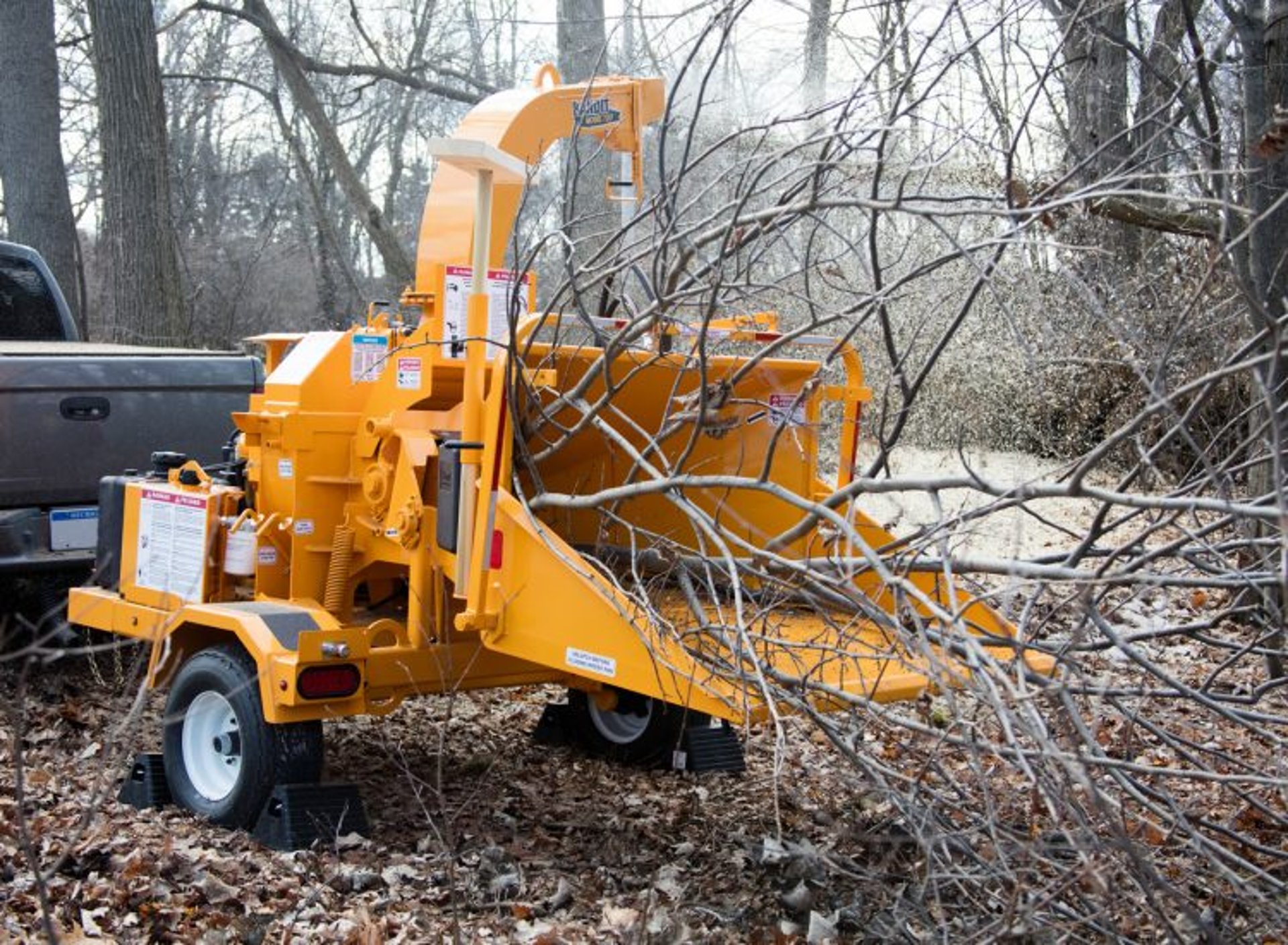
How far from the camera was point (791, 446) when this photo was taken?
6418 mm

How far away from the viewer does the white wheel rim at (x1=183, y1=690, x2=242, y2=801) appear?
19.0ft

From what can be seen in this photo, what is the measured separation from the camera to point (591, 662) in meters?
5.04

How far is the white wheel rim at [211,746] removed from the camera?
5.80 meters

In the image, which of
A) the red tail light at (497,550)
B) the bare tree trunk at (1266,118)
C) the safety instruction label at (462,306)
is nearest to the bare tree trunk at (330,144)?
the bare tree trunk at (1266,118)

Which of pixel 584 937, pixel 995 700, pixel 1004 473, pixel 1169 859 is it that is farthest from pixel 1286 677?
pixel 1004 473

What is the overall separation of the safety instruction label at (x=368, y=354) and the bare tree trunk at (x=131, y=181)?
297 inches

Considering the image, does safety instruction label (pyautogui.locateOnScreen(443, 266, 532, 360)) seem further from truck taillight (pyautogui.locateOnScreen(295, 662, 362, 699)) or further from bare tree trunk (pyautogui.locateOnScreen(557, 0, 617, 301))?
bare tree trunk (pyautogui.locateOnScreen(557, 0, 617, 301))

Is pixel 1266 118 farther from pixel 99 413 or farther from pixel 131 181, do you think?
pixel 131 181

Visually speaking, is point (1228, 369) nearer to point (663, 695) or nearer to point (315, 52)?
point (663, 695)

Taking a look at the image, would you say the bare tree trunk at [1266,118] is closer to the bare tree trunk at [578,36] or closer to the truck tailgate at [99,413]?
the truck tailgate at [99,413]

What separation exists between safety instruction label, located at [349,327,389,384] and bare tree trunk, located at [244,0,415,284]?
11.1 m

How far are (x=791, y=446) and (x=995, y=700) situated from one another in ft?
9.97

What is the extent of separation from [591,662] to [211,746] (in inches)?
69.9

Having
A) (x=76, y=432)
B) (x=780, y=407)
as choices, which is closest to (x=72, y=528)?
(x=76, y=432)
